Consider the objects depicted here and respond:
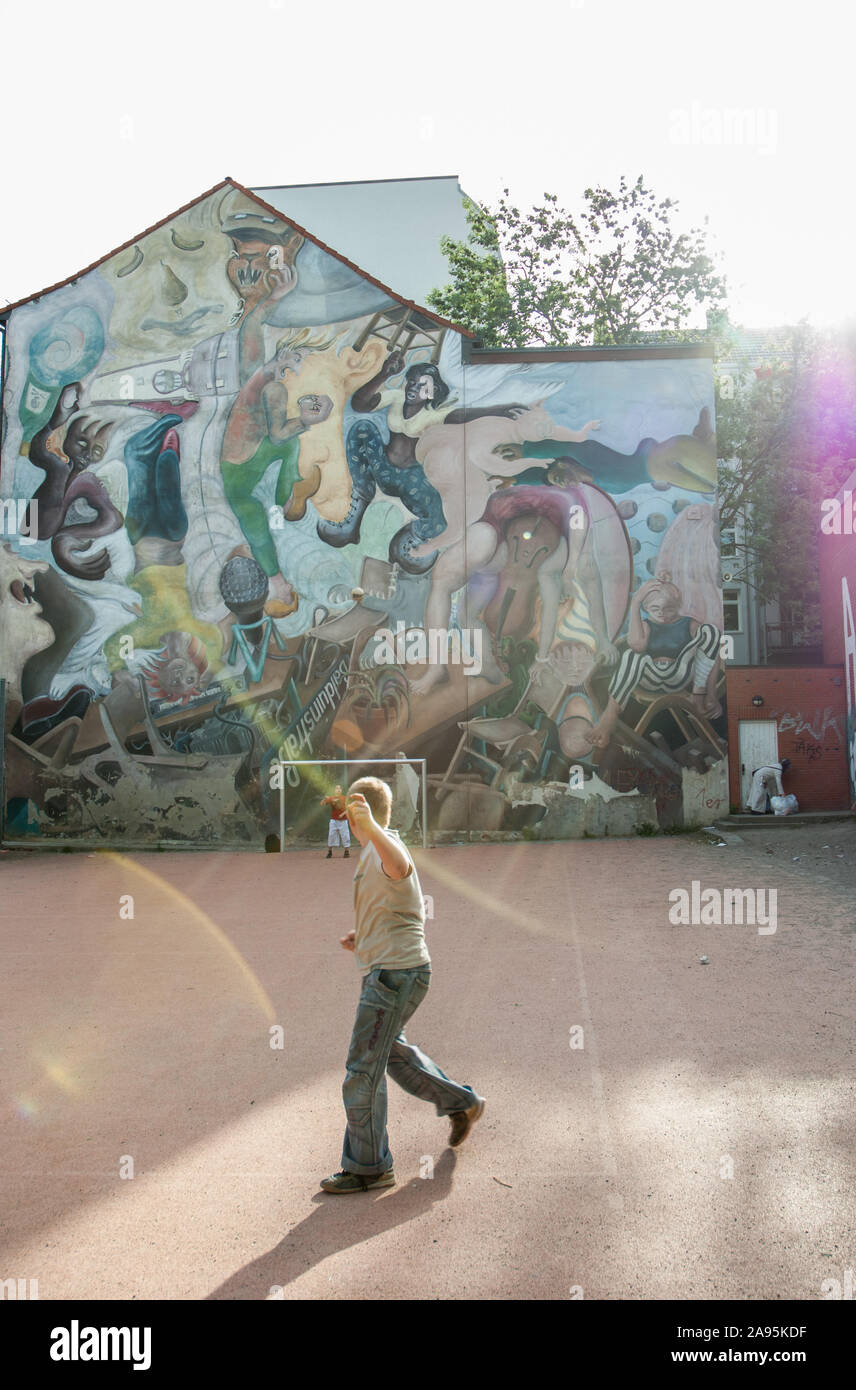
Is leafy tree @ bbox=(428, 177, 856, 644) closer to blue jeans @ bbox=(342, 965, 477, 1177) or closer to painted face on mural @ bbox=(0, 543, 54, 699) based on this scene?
painted face on mural @ bbox=(0, 543, 54, 699)

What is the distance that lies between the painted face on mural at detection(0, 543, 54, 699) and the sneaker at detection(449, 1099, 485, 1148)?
16.7m

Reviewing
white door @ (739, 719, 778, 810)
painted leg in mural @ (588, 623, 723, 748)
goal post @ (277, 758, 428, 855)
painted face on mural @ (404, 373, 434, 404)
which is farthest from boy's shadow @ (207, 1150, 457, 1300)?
white door @ (739, 719, 778, 810)

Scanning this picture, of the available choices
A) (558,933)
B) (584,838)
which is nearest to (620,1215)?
(558,933)

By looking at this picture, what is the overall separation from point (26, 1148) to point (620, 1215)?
3036 mm

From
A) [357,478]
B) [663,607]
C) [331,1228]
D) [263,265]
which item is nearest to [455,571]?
[357,478]

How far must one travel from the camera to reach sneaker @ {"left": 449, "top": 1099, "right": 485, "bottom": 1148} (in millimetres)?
5066

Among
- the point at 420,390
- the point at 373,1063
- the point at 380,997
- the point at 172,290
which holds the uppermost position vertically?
the point at 172,290

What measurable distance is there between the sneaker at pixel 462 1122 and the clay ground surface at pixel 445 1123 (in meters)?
0.08

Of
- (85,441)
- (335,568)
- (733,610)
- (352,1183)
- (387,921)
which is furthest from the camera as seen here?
(733,610)

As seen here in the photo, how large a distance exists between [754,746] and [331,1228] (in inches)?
834

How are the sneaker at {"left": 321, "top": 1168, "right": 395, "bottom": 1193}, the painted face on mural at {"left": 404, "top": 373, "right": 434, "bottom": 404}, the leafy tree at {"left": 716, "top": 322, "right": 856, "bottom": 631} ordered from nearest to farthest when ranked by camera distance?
the sneaker at {"left": 321, "top": 1168, "right": 395, "bottom": 1193} → the painted face on mural at {"left": 404, "top": 373, "right": 434, "bottom": 404} → the leafy tree at {"left": 716, "top": 322, "right": 856, "bottom": 631}

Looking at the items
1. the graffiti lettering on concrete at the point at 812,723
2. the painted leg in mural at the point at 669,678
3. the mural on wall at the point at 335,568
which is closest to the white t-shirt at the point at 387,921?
the mural on wall at the point at 335,568

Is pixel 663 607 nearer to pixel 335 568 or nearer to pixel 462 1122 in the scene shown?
pixel 335 568

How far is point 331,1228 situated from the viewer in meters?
4.27
